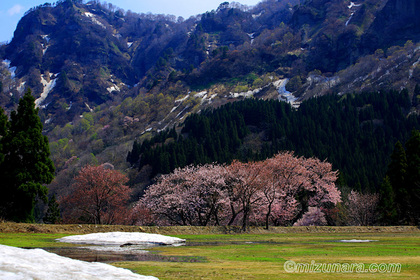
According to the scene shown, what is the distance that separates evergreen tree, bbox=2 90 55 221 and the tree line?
63.3 m

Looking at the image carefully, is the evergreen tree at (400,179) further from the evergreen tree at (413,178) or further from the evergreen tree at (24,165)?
the evergreen tree at (24,165)

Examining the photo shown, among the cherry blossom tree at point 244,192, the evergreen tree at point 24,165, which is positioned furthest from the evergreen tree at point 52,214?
the evergreen tree at point 24,165

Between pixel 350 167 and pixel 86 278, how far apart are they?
90890mm

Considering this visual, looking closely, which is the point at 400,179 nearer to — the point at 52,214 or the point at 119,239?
the point at 119,239

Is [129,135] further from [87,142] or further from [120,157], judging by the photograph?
[120,157]

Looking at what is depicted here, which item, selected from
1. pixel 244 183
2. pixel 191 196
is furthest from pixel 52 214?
pixel 244 183

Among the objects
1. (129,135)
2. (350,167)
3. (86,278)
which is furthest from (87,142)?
(86,278)

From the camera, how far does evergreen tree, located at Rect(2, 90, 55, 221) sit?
112 feet

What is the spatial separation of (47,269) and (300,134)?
11155cm

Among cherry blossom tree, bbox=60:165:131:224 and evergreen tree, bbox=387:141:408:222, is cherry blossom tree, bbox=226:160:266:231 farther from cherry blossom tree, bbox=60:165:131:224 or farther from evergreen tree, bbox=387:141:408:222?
evergreen tree, bbox=387:141:408:222

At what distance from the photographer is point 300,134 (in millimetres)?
116250

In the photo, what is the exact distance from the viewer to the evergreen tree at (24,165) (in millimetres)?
34062

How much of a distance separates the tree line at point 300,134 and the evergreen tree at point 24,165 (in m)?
63.3

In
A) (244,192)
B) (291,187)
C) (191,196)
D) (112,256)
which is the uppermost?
(291,187)
